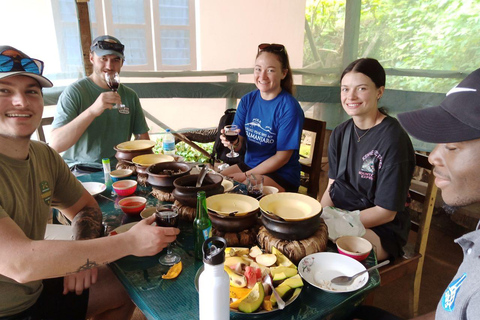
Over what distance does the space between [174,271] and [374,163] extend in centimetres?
154

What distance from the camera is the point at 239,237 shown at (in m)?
1.46

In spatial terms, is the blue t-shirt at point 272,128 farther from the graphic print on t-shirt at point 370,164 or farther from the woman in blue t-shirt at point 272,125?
the graphic print on t-shirt at point 370,164

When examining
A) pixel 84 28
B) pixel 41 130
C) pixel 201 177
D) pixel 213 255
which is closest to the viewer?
pixel 213 255

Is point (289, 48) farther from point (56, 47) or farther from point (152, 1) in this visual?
point (56, 47)

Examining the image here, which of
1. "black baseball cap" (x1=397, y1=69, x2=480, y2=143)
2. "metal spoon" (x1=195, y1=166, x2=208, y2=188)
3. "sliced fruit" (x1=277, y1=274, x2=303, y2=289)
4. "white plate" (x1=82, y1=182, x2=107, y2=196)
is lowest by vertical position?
"white plate" (x1=82, y1=182, x2=107, y2=196)

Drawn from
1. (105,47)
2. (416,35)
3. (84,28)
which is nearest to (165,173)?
(105,47)

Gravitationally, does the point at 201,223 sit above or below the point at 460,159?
below

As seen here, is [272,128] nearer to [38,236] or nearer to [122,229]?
[122,229]

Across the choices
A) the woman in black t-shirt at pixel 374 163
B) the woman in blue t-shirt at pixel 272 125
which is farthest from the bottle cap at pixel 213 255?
the woman in blue t-shirt at pixel 272 125

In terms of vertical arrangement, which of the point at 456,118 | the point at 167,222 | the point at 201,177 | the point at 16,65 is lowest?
the point at 167,222

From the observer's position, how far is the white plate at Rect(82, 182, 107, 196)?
2092 mm

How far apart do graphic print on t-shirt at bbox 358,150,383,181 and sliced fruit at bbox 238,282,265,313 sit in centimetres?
139

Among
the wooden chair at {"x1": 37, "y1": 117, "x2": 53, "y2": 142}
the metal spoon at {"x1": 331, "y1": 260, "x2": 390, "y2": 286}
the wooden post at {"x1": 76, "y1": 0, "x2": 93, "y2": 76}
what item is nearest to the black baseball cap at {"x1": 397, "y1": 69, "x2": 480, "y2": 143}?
the metal spoon at {"x1": 331, "y1": 260, "x2": 390, "y2": 286}

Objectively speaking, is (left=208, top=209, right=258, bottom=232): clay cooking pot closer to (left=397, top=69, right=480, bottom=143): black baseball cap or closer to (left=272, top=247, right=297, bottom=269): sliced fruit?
(left=272, top=247, right=297, bottom=269): sliced fruit
